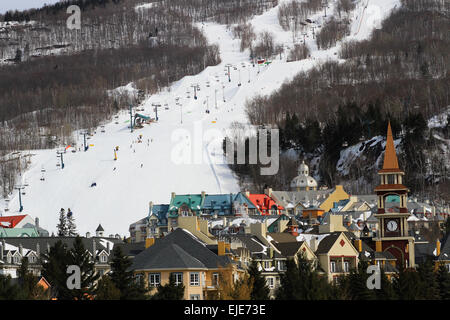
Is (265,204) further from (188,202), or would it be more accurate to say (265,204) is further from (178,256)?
(178,256)

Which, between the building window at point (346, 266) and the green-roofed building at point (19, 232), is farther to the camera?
the green-roofed building at point (19, 232)

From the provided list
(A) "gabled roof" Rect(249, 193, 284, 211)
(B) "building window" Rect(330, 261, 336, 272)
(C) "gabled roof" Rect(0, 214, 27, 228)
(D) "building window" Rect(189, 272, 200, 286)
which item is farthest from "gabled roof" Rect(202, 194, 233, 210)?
(D) "building window" Rect(189, 272, 200, 286)

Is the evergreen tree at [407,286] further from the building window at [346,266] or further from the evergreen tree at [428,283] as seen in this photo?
the building window at [346,266]

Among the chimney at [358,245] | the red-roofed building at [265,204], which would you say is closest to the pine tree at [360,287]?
the chimney at [358,245]

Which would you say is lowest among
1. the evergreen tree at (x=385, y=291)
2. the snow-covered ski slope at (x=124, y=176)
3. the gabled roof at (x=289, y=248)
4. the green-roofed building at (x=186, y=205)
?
the evergreen tree at (x=385, y=291)
